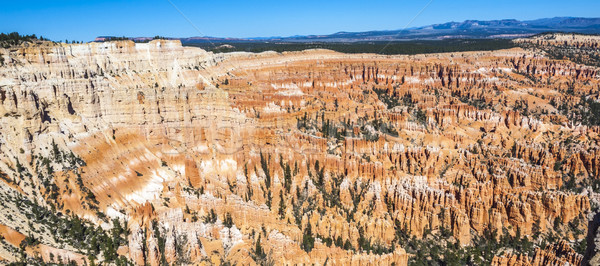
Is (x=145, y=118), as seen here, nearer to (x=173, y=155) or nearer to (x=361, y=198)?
(x=173, y=155)

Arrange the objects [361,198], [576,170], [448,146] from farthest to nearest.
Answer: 1. [448,146]
2. [576,170]
3. [361,198]

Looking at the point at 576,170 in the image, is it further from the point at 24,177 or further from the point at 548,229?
the point at 24,177

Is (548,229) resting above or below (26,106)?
below

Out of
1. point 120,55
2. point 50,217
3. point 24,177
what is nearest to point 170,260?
point 50,217

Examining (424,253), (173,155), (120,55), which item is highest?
(120,55)

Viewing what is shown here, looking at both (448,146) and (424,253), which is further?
(448,146)

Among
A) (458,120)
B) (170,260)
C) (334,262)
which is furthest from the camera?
(458,120)
